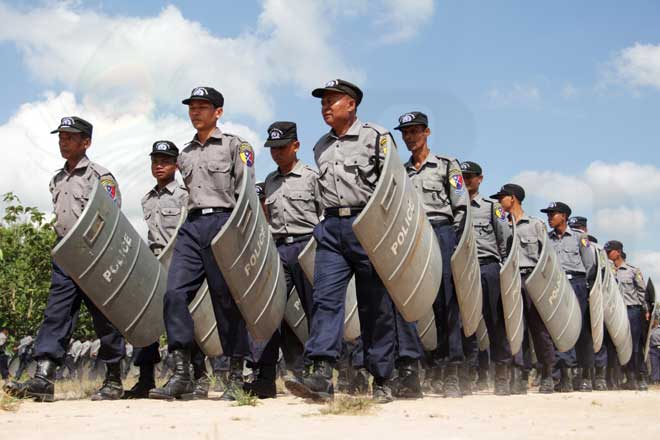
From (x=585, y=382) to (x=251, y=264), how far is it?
557cm

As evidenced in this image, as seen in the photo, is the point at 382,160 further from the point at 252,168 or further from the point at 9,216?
the point at 9,216

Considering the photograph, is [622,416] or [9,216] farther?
[9,216]

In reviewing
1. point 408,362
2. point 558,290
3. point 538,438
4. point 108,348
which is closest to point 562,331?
point 558,290

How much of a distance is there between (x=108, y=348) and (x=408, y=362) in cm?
199

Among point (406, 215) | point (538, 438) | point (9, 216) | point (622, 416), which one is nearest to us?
point (538, 438)

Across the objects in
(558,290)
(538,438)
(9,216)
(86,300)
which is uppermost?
(9,216)

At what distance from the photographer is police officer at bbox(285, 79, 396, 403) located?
4969mm

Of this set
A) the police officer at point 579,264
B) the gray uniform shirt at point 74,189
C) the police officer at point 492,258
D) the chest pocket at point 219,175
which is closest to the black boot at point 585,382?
the police officer at point 579,264

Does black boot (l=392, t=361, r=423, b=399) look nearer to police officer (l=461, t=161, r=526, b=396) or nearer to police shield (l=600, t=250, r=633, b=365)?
police officer (l=461, t=161, r=526, b=396)

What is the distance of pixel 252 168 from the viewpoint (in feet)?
17.5

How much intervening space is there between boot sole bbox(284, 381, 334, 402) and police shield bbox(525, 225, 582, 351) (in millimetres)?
3543

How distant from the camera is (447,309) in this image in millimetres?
6410

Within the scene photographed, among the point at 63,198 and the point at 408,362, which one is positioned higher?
the point at 63,198

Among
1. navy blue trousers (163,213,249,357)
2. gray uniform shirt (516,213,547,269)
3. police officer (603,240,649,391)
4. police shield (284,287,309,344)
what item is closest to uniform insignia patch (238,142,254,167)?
navy blue trousers (163,213,249,357)
